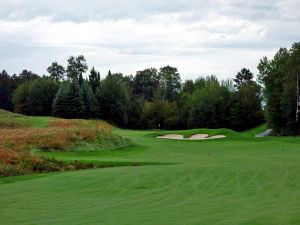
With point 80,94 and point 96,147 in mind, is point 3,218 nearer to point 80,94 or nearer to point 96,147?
point 96,147

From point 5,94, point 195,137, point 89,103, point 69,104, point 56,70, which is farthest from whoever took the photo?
point 56,70

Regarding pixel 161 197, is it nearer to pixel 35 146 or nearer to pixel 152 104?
pixel 35 146

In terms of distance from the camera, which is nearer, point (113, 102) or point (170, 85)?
point (113, 102)

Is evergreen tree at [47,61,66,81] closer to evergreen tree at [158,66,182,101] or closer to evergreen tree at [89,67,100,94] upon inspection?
evergreen tree at [158,66,182,101]

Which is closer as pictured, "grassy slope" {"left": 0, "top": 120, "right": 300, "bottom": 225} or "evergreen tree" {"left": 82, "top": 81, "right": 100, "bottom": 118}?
"grassy slope" {"left": 0, "top": 120, "right": 300, "bottom": 225}

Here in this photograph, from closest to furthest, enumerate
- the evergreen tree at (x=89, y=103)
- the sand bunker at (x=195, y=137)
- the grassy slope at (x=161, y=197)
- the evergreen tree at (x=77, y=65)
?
the grassy slope at (x=161, y=197)
the sand bunker at (x=195, y=137)
the evergreen tree at (x=89, y=103)
the evergreen tree at (x=77, y=65)

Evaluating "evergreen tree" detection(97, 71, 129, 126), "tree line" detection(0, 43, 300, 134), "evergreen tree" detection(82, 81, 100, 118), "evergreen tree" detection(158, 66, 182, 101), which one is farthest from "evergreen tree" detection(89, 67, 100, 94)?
"evergreen tree" detection(158, 66, 182, 101)

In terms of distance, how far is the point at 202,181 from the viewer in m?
18.8

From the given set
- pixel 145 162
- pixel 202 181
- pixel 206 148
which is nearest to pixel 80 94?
pixel 206 148

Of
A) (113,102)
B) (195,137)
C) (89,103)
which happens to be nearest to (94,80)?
(113,102)

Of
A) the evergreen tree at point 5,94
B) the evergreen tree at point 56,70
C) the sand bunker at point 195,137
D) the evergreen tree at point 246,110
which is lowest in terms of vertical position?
the sand bunker at point 195,137

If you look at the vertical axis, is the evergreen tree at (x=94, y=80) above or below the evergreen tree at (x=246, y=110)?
above

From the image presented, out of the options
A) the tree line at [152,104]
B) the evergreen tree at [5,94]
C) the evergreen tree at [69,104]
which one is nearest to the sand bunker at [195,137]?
the tree line at [152,104]

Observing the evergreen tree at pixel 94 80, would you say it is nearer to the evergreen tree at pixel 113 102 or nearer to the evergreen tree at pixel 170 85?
the evergreen tree at pixel 113 102
